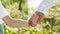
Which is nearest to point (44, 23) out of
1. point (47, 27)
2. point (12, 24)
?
point (47, 27)

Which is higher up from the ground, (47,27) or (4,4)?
(4,4)

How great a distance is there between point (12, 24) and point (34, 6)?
0.26 metres

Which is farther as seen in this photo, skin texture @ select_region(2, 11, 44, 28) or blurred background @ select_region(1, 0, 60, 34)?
blurred background @ select_region(1, 0, 60, 34)

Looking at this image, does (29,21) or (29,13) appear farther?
(29,13)

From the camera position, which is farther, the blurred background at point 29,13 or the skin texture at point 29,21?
the blurred background at point 29,13

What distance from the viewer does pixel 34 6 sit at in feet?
4.14

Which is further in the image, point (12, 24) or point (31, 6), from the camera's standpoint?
point (31, 6)

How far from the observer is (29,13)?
1226 mm

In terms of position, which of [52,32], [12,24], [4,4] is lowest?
[52,32]

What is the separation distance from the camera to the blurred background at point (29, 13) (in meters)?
1.24

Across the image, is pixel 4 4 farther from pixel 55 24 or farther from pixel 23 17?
pixel 55 24

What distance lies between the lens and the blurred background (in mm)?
1240

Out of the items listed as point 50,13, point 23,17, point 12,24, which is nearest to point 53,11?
point 50,13

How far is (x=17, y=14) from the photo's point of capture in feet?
4.08
